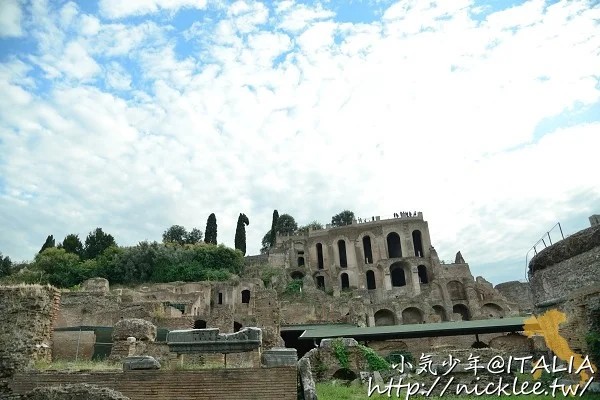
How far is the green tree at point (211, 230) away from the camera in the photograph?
62.2 m

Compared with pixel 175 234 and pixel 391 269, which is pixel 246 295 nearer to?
pixel 391 269

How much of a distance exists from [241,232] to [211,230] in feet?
14.5

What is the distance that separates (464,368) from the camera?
13203 mm

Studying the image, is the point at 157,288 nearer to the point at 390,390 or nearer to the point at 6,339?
the point at 6,339

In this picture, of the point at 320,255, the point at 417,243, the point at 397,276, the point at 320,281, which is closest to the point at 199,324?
the point at 320,281

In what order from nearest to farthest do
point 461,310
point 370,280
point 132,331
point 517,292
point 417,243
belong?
point 132,331 → point 461,310 → point 517,292 → point 370,280 → point 417,243

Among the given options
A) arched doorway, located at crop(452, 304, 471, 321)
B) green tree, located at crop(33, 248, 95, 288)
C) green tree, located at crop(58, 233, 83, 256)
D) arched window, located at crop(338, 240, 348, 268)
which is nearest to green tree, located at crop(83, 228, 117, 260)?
green tree, located at crop(58, 233, 83, 256)

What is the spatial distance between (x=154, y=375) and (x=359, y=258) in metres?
47.1

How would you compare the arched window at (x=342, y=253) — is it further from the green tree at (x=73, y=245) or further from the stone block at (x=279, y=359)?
the stone block at (x=279, y=359)

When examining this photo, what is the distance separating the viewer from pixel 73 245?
59094mm

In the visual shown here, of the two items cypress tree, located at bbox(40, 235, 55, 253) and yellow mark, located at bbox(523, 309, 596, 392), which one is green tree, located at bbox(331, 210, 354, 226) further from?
yellow mark, located at bbox(523, 309, 596, 392)

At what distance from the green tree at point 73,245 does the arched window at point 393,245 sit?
1609 inches

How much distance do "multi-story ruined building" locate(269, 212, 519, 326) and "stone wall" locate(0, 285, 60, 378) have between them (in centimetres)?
3179

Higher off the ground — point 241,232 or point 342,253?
point 241,232
